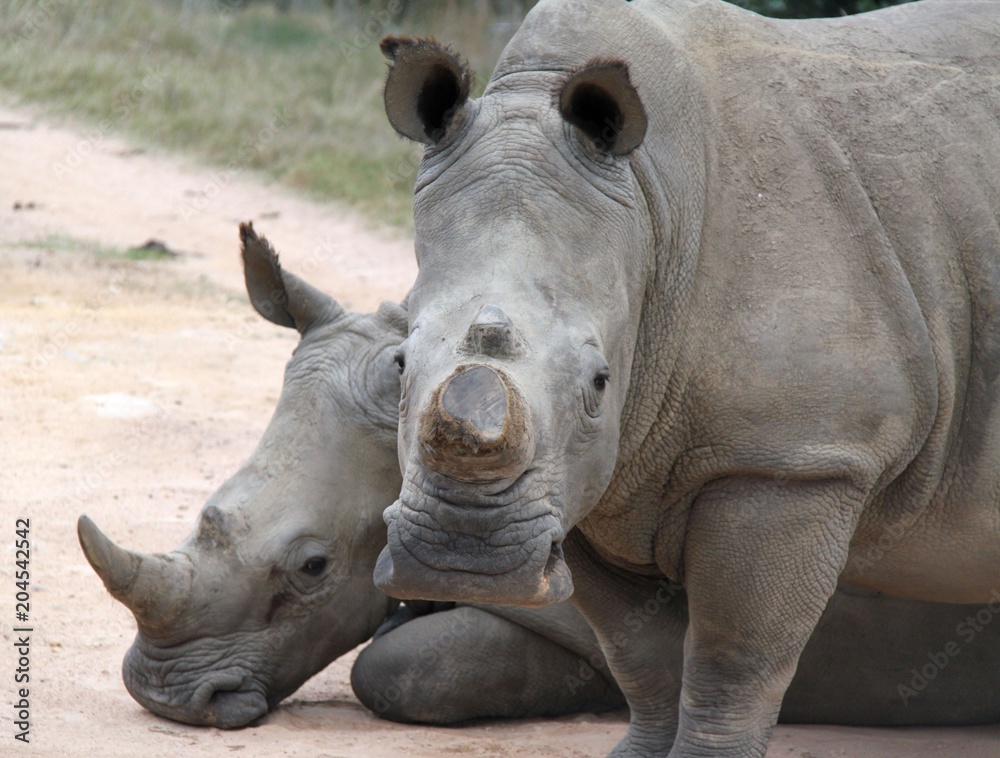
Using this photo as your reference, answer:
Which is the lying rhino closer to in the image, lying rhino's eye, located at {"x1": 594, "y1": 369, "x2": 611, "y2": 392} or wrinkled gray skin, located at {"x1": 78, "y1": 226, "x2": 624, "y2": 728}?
wrinkled gray skin, located at {"x1": 78, "y1": 226, "x2": 624, "y2": 728}

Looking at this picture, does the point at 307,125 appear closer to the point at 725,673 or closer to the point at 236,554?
the point at 236,554

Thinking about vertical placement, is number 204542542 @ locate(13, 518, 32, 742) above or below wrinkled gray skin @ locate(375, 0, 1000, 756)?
below

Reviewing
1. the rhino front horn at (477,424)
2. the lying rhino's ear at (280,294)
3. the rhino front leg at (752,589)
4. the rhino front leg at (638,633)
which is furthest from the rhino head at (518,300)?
the lying rhino's ear at (280,294)

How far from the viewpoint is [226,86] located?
17.8 m

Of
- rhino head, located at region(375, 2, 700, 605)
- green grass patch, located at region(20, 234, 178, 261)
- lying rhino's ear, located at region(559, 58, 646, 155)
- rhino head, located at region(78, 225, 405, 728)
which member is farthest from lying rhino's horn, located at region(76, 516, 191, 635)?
green grass patch, located at region(20, 234, 178, 261)

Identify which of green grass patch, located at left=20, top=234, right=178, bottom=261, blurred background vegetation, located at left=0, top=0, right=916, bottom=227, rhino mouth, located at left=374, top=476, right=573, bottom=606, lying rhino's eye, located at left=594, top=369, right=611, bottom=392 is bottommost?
blurred background vegetation, located at left=0, top=0, right=916, bottom=227

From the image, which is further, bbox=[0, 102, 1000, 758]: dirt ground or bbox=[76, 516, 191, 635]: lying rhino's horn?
bbox=[0, 102, 1000, 758]: dirt ground

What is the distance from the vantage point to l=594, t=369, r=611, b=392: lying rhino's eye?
354 cm

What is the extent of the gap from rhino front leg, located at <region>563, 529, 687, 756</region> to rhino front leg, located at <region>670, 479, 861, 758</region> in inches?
18.9

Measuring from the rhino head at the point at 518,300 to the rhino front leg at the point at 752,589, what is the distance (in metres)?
0.43

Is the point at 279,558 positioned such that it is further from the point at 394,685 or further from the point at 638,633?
the point at 638,633

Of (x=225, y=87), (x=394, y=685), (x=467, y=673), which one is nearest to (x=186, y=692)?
(x=394, y=685)

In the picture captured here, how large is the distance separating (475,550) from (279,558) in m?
2.20

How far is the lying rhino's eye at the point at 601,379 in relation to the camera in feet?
11.6
